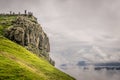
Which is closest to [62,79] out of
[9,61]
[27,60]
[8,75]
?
[27,60]

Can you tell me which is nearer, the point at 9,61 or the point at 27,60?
the point at 9,61

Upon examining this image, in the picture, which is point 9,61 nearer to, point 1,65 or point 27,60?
point 1,65

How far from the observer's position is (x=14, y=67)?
13550 cm

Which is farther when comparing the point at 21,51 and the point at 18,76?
the point at 21,51

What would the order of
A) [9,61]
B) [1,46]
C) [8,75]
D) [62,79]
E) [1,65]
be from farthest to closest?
[1,46] → [62,79] → [9,61] → [1,65] → [8,75]

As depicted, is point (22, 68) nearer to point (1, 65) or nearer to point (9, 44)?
point (1, 65)

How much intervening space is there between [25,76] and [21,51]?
209 feet

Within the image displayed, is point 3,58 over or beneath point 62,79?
over

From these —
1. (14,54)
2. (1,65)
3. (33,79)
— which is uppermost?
(14,54)

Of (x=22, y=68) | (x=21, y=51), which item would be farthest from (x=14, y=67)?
(x=21, y=51)

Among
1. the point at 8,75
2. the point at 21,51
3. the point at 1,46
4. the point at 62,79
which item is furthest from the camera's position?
the point at 21,51

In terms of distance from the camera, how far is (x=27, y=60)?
560 feet

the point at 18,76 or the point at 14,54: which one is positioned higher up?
the point at 14,54

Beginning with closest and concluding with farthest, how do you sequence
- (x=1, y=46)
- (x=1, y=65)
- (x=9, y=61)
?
(x=1, y=65)
(x=9, y=61)
(x=1, y=46)
